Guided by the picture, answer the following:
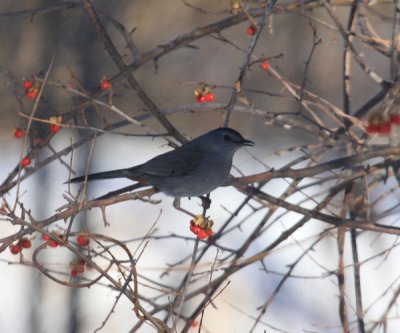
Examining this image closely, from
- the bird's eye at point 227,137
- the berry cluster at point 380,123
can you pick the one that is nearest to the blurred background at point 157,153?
the bird's eye at point 227,137

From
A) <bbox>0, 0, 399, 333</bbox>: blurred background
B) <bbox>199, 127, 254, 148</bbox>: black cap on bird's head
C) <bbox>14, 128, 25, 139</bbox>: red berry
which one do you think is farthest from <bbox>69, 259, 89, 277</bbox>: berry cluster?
<bbox>0, 0, 399, 333</bbox>: blurred background

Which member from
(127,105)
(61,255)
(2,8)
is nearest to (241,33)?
(127,105)

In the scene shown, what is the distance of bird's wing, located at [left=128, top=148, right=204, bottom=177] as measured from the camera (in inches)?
177

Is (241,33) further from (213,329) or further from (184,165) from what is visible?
(184,165)

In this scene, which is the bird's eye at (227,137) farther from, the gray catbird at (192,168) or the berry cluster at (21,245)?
the berry cluster at (21,245)

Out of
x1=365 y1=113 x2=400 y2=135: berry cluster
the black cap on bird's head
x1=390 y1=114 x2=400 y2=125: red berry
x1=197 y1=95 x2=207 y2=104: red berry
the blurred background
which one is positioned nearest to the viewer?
x1=365 y1=113 x2=400 y2=135: berry cluster

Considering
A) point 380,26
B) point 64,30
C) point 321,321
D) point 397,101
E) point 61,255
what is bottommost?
point 397,101

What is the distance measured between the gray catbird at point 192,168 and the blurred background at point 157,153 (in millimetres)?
758

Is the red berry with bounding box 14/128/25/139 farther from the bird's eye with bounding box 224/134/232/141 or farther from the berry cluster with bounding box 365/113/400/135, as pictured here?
the berry cluster with bounding box 365/113/400/135

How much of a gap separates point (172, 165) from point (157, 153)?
5056 mm

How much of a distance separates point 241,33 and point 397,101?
7.06 meters

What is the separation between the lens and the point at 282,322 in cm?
705

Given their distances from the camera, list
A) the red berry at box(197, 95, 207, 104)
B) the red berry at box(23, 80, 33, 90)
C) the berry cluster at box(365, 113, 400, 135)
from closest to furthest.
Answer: the berry cluster at box(365, 113, 400, 135) → the red berry at box(197, 95, 207, 104) → the red berry at box(23, 80, 33, 90)

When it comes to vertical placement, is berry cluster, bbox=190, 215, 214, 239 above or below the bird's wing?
below
